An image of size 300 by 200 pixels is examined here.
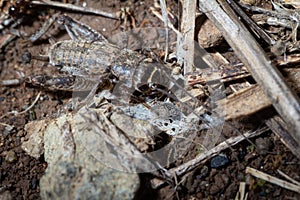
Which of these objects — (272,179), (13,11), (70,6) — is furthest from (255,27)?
(13,11)

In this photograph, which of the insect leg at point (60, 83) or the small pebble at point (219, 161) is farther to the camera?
the insect leg at point (60, 83)

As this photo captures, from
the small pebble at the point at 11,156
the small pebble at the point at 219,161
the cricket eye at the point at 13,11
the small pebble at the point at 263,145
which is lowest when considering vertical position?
the small pebble at the point at 11,156

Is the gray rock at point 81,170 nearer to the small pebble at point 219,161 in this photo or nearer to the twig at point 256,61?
the small pebble at point 219,161

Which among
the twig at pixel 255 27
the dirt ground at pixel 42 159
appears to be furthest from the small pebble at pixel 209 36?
the dirt ground at pixel 42 159

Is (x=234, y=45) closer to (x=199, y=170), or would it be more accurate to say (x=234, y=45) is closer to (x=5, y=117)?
(x=199, y=170)

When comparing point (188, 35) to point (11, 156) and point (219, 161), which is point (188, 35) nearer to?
point (219, 161)

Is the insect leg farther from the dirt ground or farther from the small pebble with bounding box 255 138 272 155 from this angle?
the small pebble with bounding box 255 138 272 155

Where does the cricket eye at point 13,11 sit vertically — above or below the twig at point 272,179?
above

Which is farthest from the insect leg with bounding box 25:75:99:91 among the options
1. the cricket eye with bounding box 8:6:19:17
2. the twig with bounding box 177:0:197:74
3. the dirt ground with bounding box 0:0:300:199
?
the twig with bounding box 177:0:197:74
